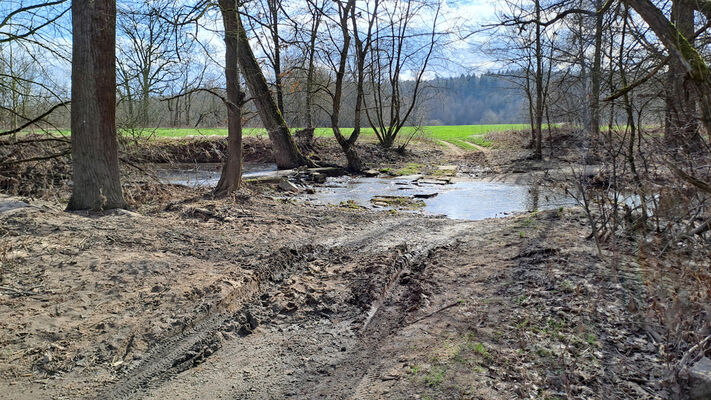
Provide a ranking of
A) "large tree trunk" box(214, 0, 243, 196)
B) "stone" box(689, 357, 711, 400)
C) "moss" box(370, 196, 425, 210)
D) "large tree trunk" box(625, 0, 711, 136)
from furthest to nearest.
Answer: "moss" box(370, 196, 425, 210) → "large tree trunk" box(214, 0, 243, 196) → "large tree trunk" box(625, 0, 711, 136) → "stone" box(689, 357, 711, 400)

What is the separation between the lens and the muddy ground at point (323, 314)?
3621mm

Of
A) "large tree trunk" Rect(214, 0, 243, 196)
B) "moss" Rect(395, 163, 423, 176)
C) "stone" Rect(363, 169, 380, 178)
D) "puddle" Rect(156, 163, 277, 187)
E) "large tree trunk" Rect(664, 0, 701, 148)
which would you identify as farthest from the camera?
"moss" Rect(395, 163, 423, 176)

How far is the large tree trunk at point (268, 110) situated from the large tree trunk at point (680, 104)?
279 inches

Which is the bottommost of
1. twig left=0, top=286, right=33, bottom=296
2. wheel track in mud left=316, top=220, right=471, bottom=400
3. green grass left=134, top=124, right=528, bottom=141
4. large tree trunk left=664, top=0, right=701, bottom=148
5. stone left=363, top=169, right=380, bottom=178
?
wheel track in mud left=316, top=220, right=471, bottom=400

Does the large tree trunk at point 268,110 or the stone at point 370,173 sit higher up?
the large tree trunk at point 268,110

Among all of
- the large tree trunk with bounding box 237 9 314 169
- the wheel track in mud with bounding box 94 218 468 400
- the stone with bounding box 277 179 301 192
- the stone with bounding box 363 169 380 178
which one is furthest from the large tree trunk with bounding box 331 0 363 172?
the wheel track in mud with bounding box 94 218 468 400

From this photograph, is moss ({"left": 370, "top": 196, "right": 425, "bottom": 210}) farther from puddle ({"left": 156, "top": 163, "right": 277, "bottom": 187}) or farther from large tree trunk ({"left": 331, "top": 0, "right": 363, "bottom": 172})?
large tree trunk ({"left": 331, "top": 0, "right": 363, "bottom": 172})

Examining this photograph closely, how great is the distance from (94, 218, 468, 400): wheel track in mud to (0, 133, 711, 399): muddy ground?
0.07ft

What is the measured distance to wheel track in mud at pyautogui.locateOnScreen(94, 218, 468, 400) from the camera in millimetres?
3752

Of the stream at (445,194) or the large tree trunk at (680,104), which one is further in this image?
the stream at (445,194)

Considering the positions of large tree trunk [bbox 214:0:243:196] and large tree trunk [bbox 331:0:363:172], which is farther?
large tree trunk [bbox 331:0:363:172]

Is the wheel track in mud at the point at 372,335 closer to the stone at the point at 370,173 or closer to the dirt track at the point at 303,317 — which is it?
the dirt track at the point at 303,317

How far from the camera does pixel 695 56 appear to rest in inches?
202

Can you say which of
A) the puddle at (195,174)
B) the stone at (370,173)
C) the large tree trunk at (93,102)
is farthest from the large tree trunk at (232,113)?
the stone at (370,173)
